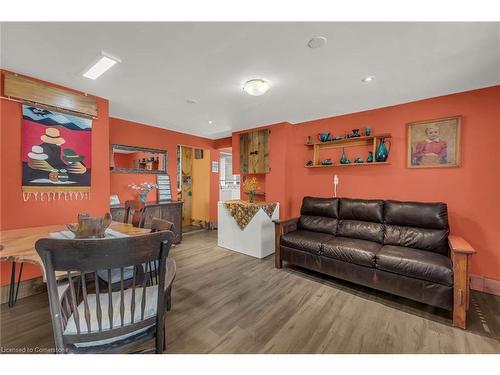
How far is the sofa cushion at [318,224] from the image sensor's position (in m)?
3.13

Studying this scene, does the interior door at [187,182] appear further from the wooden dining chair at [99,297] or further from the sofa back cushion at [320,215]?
the wooden dining chair at [99,297]

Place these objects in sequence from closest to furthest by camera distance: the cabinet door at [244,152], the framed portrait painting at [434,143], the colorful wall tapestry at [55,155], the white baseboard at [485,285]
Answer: the colorful wall tapestry at [55,155] → the white baseboard at [485,285] → the framed portrait painting at [434,143] → the cabinet door at [244,152]

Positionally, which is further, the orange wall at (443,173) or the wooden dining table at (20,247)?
the orange wall at (443,173)

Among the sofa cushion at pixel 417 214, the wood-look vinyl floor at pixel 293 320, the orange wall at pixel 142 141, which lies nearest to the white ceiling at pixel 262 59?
the orange wall at pixel 142 141

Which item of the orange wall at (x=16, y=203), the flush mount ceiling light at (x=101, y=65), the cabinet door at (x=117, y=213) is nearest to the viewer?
the flush mount ceiling light at (x=101, y=65)

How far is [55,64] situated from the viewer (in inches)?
81.9

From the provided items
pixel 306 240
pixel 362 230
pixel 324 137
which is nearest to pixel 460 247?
pixel 362 230

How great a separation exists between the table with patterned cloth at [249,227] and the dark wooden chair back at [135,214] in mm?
1628

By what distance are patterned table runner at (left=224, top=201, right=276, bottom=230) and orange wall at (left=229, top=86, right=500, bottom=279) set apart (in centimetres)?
Answer: 41

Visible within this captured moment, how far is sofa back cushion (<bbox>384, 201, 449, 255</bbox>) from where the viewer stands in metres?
2.43

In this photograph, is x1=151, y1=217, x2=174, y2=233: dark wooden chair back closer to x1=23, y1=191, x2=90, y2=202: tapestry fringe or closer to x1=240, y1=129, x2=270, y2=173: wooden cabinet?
x1=23, y1=191, x2=90, y2=202: tapestry fringe
